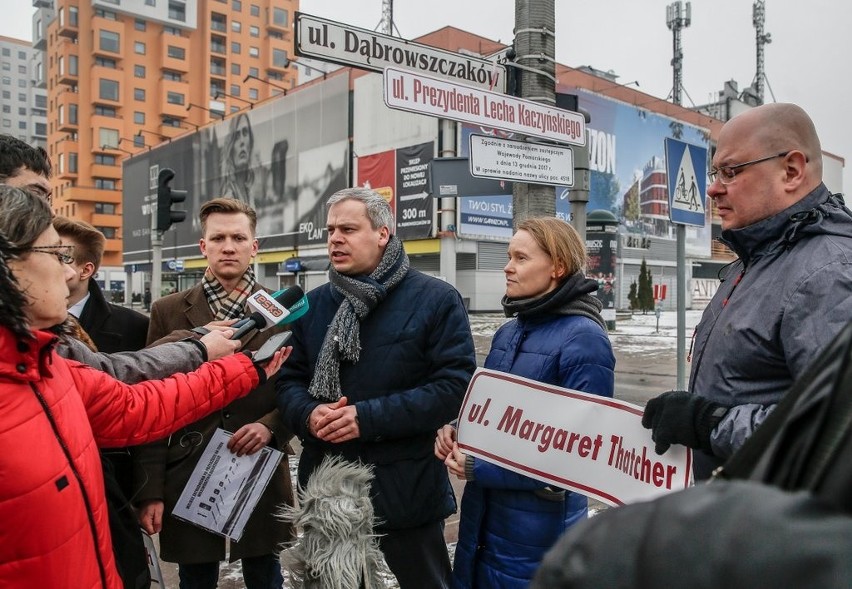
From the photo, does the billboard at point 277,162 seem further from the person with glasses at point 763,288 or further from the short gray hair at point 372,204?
the person with glasses at point 763,288

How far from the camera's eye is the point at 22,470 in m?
1.48

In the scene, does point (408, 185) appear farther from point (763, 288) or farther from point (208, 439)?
point (763, 288)

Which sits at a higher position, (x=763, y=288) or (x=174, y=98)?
(x=174, y=98)

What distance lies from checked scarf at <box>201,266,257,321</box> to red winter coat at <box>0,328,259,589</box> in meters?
1.11

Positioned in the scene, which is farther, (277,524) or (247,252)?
(247,252)

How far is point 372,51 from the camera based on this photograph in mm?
4422

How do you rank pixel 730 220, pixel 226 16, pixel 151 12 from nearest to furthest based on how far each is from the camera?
pixel 730 220 → pixel 151 12 → pixel 226 16

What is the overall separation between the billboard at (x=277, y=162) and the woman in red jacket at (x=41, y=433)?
3223 cm

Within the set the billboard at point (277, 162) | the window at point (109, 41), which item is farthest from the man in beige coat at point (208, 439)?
the window at point (109, 41)

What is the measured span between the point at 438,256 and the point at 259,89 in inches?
2146

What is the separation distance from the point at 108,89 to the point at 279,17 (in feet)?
73.9

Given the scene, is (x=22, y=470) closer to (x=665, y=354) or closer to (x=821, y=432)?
(x=821, y=432)

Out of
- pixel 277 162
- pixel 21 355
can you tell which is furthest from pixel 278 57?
pixel 21 355

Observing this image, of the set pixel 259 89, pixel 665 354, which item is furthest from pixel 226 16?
pixel 665 354
